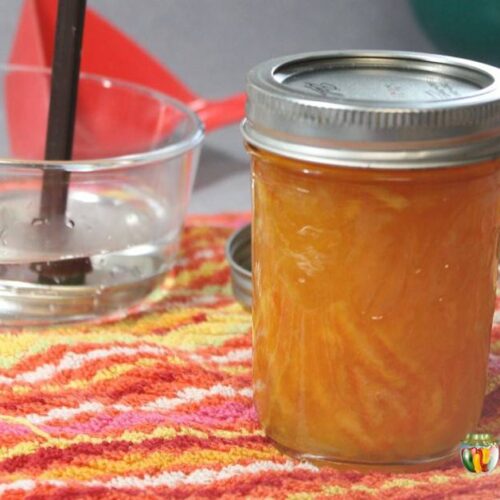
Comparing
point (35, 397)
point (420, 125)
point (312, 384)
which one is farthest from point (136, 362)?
point (420, 125)

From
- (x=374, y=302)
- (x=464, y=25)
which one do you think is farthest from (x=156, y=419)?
(x=464, y=25)

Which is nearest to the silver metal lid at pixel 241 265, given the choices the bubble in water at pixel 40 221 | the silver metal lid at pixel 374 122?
the bubble in water at pixel 40 221

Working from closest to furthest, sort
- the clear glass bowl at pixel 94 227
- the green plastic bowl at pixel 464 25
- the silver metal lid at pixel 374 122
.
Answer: the silver metal lid at pixel 374 122 < the clear glass bowl at pixel 94 227 < the green plastic bowl at pixel 464 25

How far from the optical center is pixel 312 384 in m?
0.65

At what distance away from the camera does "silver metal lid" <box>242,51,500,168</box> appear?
0.58 metres

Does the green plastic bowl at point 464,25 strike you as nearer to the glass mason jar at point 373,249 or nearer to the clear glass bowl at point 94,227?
the clear glass bowl at point 94,227

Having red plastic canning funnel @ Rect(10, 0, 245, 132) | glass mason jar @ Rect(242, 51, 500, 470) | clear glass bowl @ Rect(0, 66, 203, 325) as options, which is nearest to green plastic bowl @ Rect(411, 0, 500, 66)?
red plastic canning funnel @ Rect(10, 0, 245, 132)

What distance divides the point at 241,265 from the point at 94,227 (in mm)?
127

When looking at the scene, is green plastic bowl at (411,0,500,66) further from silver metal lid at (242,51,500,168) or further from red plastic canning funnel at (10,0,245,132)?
silver metal lid at (242,51,500,168)

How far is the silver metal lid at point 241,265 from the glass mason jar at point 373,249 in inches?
8.6

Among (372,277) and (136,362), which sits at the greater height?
(372,277)

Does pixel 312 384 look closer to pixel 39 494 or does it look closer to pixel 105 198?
pixel 39 494

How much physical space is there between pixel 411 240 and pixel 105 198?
422 mm

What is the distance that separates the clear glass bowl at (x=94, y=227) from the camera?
0.86 meters
